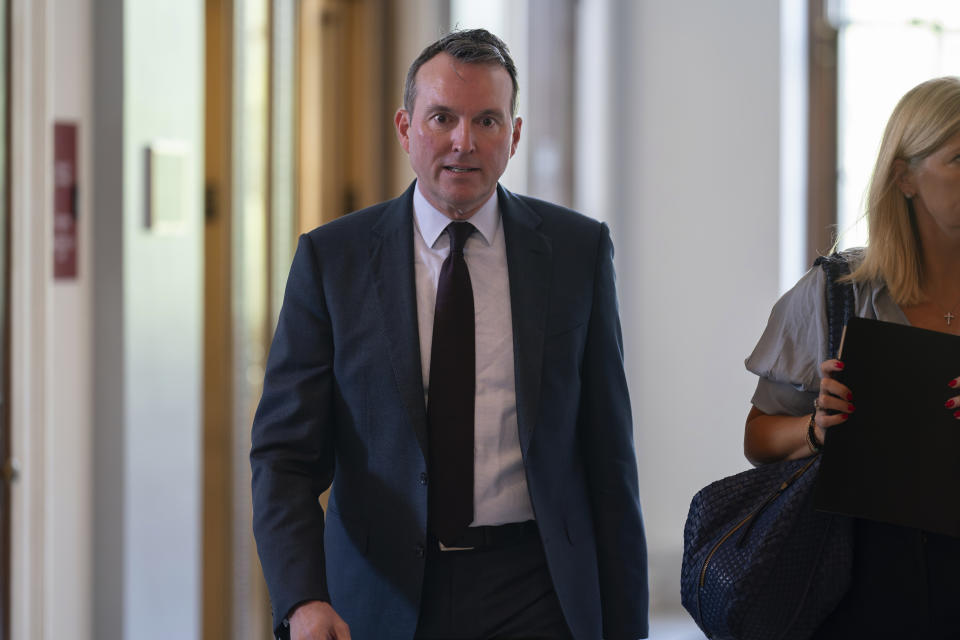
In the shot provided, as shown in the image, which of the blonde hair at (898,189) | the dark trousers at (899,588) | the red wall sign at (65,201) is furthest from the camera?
the red wall sign at (65,201)

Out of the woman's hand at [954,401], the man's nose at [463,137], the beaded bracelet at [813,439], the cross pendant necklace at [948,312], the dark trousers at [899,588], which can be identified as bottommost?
the dark trousers at [899,588]

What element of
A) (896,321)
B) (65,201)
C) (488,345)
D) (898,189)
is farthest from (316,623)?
(65,201)

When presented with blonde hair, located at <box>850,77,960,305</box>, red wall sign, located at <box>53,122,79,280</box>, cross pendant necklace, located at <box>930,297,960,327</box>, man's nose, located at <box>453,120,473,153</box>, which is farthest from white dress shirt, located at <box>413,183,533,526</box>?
red wall sign, located at <box>53,122,79,280</box>

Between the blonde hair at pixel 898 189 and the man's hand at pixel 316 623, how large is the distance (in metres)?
0.94

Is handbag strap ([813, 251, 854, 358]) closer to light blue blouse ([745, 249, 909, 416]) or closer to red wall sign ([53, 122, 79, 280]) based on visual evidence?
light blue blouse ([745, 249, 909, 416])

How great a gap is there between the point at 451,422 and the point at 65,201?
5.32ft

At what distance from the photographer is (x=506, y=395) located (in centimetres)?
179

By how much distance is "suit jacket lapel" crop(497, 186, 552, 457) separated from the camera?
176 centimetres

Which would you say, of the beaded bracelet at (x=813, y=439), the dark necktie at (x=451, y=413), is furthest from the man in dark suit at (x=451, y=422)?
the beaded bracelet at (x=813, y=439)

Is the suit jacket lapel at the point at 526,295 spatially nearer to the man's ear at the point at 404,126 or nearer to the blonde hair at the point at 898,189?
the man's ear at the point at 404,126

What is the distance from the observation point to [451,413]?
1.76 metres

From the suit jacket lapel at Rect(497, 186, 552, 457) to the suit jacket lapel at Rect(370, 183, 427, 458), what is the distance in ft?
0.50

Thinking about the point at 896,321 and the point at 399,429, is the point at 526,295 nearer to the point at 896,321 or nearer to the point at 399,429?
the point at 399,429

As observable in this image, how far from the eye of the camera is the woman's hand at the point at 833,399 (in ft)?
5.46
